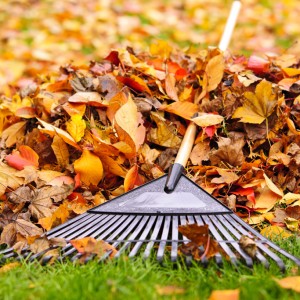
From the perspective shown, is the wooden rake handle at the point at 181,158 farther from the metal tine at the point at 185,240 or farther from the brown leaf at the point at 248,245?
the brown leaf at the point at 248,245

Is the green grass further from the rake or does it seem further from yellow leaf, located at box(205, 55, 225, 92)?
yellow leaf, located at box(205, 55, 225, 92)

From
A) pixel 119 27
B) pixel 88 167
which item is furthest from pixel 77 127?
pixel 119 27

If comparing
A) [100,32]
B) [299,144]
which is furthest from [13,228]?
[100,32]

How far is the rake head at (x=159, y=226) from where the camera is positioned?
1660 millimetres

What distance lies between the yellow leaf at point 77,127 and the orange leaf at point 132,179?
261 millimetres

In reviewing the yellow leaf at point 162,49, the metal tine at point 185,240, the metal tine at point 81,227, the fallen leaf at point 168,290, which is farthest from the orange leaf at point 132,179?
the yellow leaf at point 162,49

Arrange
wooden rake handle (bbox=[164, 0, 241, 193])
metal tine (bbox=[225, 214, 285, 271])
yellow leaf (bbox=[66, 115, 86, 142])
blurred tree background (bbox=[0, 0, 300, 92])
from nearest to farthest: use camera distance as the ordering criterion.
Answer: metal tine (bbox=[225, 214, 285, 271]), wooden rake handle (bbox=[164, 0, 241, 193]), yellow leaf (bbox=[66, 115, 86, 142]), blurred tree background (bbox=[0, 0, 300, 92])

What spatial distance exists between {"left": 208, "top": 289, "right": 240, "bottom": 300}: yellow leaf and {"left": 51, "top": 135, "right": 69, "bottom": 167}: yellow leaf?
40.8 inches

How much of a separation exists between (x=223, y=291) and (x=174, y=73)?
4.47 feet

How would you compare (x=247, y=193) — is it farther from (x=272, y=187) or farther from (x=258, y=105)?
(x=258, y=105)

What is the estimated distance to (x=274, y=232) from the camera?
1.97 m

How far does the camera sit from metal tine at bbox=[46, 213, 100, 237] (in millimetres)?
1872

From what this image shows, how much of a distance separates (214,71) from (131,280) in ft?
4.02

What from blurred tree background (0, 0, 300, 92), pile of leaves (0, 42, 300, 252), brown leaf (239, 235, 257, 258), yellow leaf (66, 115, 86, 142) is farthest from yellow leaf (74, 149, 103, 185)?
blurred tree background (0, 0, 300, 92)
